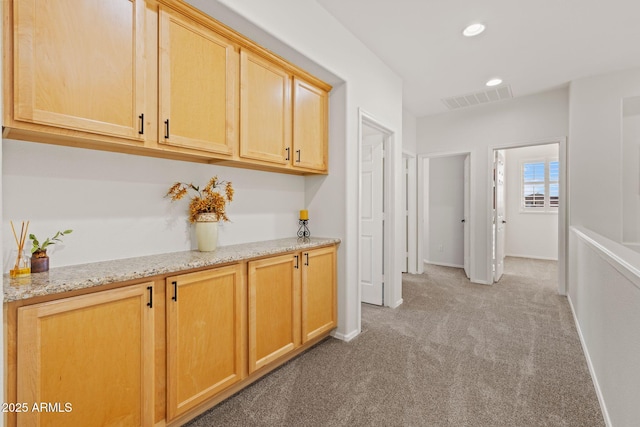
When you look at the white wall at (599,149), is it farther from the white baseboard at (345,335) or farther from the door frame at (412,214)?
the white baseboard at (345,335)

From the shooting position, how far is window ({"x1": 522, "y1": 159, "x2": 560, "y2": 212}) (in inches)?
258

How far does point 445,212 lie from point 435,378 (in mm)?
4400

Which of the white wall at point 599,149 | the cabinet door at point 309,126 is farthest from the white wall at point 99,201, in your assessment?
the white wall at point 599,149

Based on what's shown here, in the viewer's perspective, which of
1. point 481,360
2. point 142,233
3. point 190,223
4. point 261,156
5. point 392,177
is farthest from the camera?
point 392,177

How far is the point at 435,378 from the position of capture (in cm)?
209

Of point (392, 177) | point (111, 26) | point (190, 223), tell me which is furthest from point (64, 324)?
point (392, 177)

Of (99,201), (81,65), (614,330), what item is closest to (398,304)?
(614,330)

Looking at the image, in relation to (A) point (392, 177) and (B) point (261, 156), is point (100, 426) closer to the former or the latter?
(B) point (261, 156)

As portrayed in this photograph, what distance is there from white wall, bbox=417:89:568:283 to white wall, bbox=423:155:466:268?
0.99 metres

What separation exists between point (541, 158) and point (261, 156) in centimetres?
692

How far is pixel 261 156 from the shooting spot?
7.07 ft

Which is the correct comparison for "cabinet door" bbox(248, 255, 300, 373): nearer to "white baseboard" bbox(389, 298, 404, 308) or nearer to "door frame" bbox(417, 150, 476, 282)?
"white baseboard" bbox(389, 298, 404, 308)

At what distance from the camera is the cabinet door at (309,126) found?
244cm

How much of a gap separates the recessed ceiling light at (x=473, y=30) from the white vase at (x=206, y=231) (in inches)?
107
